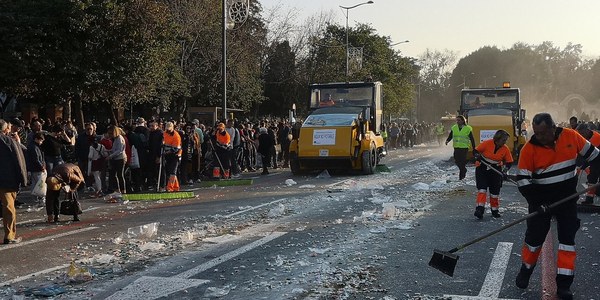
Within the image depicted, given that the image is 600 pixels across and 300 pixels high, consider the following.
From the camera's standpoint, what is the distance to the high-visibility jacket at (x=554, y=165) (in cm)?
606

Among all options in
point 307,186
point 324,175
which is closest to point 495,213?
point 307,186

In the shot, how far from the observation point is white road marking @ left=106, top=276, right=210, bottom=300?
576 cm

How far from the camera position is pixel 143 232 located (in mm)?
9086

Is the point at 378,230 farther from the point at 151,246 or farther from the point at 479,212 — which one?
the point at 151,246

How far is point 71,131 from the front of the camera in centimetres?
1598

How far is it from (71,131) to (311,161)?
683cm

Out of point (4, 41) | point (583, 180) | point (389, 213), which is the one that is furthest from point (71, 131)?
point (583, 180)

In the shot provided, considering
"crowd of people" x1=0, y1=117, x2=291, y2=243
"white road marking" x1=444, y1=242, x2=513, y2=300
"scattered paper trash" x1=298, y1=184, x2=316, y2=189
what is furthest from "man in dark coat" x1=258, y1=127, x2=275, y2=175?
"white road marking" x1=444, y1=242, x2=513, y2=300

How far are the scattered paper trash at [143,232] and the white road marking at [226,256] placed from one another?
1656 millimetres

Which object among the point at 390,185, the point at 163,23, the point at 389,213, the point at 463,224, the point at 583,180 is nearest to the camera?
the point at 463,224

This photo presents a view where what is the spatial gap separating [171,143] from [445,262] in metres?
10.1

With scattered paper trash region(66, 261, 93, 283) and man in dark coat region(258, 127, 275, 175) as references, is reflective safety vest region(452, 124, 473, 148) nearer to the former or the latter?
man in dark coat region(258, 127, 275, 175)

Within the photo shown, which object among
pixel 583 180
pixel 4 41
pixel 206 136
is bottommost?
pixel 583 180

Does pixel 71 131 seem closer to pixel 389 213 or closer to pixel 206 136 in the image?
pixel 206 136
